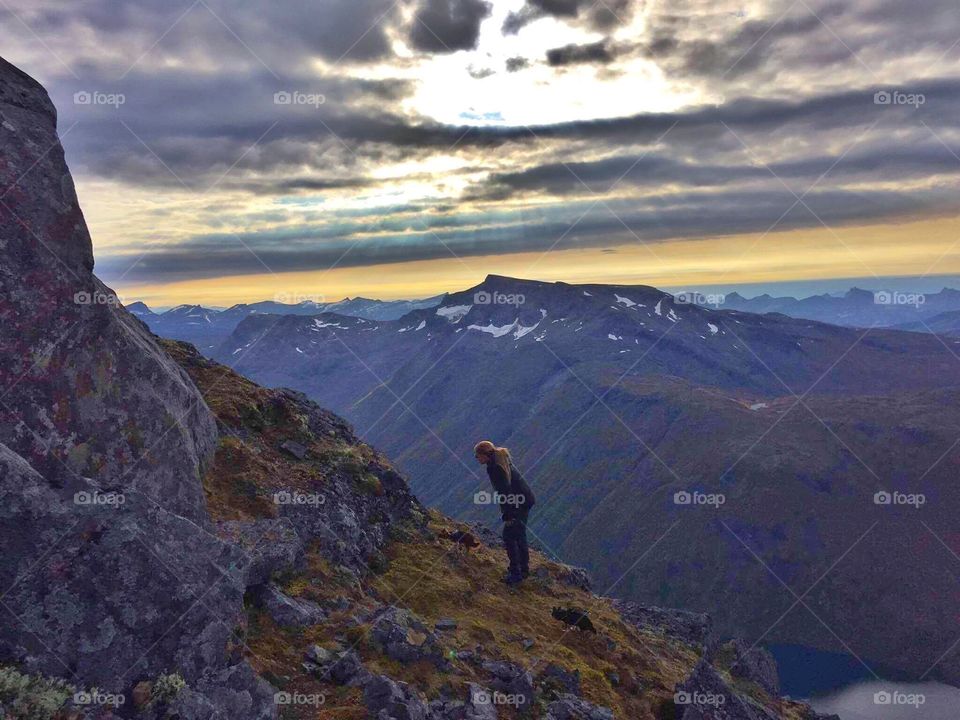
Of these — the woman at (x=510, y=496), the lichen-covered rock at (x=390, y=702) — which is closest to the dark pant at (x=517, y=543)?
the woman at (x=510, y=496)

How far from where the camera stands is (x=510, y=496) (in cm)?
2045

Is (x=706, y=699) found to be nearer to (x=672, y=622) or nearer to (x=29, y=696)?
(x=672, y=622)

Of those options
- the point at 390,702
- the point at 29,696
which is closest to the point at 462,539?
the point at 390,702

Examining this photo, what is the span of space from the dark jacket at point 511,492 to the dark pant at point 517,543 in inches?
9.0

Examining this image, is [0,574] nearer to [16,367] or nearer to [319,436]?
[16,367]

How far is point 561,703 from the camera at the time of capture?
14352mm

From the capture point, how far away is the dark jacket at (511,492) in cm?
2025

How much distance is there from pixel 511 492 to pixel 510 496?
0.14 metres

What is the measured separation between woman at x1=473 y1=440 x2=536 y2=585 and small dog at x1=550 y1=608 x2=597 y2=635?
2.22m

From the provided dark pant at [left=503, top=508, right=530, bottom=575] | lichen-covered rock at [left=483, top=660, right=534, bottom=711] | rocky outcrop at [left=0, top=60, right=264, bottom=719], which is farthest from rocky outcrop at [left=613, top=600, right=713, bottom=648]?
rocky outcrop at [left=0, top=60, right=264, bottom=719]

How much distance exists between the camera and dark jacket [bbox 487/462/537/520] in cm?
2025

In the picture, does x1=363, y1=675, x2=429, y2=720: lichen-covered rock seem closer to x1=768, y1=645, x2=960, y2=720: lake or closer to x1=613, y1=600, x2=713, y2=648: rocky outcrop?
A: x1=613, y1=600, x2=713, y2=648: rocky outcrop

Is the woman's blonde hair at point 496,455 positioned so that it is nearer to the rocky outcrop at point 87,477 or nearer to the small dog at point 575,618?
the small dog at point 575,618

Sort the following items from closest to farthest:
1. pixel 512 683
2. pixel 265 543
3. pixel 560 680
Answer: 1. pixel 512 683
2. pixel 265 543
3. pixel 560 680
